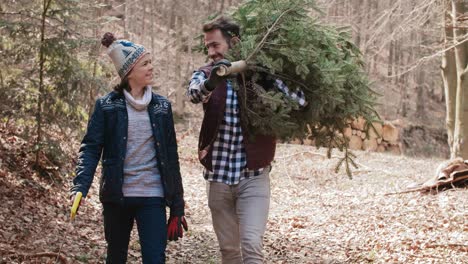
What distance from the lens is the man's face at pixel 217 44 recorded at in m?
4.32

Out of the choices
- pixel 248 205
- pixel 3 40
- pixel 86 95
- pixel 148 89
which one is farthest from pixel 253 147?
pixel 3 40

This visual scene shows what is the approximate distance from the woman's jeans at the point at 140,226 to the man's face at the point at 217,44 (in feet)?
3.98

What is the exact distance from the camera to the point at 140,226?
12.6 ft

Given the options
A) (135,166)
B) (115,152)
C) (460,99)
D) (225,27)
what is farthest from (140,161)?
(460,99)

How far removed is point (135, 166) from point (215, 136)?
687 mm

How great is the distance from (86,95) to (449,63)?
1014 cm

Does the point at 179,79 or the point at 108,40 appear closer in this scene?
the point at 108,40

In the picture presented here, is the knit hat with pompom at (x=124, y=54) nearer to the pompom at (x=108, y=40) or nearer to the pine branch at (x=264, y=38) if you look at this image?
the pompom at (x=108, y=40)

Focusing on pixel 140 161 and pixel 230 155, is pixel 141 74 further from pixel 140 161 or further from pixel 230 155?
pixel 230 155

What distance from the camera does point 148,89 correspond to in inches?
159

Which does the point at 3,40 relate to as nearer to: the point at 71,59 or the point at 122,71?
the point at 71,59

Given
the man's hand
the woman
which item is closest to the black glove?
the woman

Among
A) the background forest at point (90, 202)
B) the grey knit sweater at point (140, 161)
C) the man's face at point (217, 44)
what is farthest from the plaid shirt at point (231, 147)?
the background forest at point (90, 202)

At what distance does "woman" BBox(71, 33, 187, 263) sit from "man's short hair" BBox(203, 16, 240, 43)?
2.06ft
